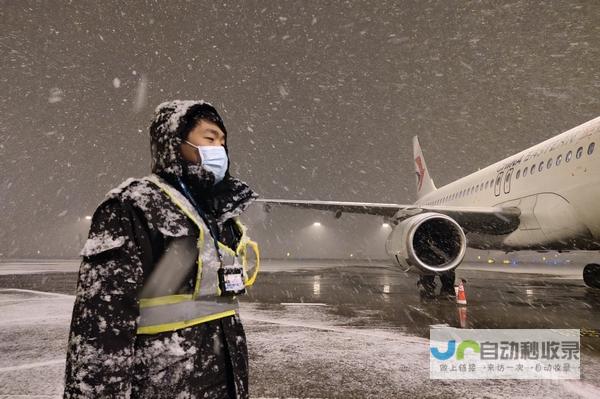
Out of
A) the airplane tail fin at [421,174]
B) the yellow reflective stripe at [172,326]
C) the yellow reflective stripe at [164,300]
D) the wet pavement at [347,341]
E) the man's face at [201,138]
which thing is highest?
the airplane tail fin at [421,174]

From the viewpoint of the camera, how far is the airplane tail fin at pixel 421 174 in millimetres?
23030

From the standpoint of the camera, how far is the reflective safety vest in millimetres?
1420

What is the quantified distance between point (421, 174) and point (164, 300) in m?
24.4

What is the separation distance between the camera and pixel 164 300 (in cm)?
144

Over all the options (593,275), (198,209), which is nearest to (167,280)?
(198,209)

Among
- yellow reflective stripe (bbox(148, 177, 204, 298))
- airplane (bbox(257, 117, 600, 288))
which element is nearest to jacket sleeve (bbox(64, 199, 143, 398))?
yellow reflective stripe (bbox(148, 177, 204, 298))

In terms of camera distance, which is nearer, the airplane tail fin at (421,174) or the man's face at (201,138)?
the man's face at (201,138)

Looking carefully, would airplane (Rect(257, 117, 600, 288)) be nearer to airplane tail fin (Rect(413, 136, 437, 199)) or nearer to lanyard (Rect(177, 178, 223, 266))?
lanyard (Rect(177, 178, 223, 266))

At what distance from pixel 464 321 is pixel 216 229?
5.73 meters

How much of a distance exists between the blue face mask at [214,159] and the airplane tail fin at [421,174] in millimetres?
21986

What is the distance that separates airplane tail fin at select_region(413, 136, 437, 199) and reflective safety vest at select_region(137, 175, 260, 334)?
2215 cm

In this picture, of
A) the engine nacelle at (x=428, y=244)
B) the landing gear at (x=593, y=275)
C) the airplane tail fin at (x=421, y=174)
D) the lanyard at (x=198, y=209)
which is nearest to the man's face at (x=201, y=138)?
the lanyard at (x=198, y=209)

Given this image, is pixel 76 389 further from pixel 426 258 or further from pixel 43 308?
pixel 426 258

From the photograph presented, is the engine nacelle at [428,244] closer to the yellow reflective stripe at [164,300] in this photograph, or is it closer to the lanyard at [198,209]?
the lanyard at [198,209]
